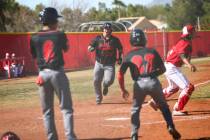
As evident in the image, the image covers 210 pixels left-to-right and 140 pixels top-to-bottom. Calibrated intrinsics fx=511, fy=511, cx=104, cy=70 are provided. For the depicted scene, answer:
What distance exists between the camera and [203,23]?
59906 millimetres

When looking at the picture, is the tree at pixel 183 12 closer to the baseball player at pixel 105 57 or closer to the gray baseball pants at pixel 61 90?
the baseball player at pixel 105 57

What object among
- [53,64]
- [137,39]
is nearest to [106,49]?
[137,39]

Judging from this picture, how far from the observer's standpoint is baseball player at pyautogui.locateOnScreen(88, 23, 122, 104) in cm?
1240

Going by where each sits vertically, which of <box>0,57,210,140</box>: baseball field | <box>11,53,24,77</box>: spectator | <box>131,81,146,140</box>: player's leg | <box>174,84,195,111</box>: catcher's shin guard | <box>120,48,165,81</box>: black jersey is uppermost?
<box>120,48,165,81</box>: black jersey

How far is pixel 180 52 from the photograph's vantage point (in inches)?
399

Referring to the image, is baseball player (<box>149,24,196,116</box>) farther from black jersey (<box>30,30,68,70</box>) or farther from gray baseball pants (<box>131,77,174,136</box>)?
black jersey (<box>30,30,68,70</box>)

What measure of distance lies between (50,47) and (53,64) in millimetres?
245

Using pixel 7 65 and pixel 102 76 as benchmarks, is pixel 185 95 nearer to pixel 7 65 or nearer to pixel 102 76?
pixel 102 76

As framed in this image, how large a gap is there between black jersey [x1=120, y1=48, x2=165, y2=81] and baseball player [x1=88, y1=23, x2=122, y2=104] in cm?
478

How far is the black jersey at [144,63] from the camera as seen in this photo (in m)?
7.52

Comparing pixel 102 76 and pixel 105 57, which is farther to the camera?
pixel 102 76

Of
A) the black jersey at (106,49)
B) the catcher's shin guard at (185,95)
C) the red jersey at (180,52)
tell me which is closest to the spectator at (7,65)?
the black jersey at (106,49)

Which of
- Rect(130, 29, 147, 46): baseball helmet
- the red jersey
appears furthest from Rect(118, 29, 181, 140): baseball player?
the red jersey

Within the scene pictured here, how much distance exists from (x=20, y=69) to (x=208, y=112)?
1567 cm
